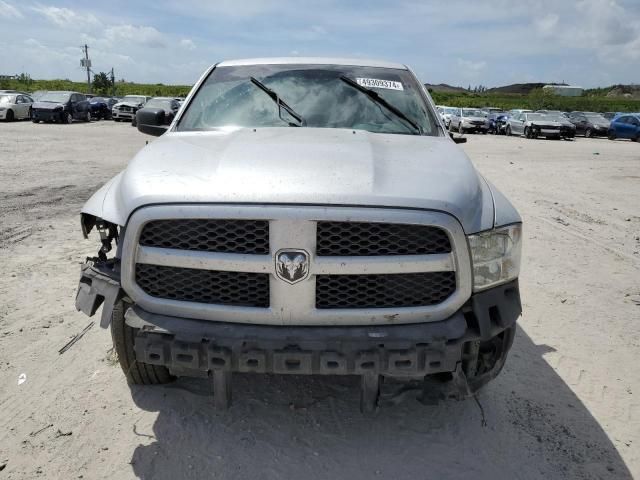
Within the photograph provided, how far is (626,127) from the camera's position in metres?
28.3

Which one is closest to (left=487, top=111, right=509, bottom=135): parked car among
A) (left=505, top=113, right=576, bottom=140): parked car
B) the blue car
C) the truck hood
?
(left=505, top=113, right=576, bottom=140): parked car

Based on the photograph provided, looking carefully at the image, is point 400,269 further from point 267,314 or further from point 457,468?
point 457,468

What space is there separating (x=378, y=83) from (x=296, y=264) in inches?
83.0

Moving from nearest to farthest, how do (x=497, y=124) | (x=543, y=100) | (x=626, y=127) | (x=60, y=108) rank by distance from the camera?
(x=60, y=108)
(x=626, y=127)
(x=497, y=124)
(x=543, y=100)

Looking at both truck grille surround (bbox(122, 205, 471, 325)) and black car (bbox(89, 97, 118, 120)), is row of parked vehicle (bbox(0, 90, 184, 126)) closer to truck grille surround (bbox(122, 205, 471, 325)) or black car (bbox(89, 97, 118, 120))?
black car (bbox(89, 97, 118, 120))

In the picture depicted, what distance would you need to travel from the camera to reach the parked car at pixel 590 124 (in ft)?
101

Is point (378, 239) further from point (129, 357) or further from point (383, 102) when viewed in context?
point (383, 102)

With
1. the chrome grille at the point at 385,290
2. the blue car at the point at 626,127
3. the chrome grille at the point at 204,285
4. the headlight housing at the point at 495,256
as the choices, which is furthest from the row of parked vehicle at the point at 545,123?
the chrome grille at the point at 204,285

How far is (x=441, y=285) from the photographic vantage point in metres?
2.44

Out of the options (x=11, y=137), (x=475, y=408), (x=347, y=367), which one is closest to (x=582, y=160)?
(x=475, y=408)

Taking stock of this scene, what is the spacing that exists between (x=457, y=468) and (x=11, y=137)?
65.9 ft

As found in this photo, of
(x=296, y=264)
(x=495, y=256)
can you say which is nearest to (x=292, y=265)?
(x=296, y=264)

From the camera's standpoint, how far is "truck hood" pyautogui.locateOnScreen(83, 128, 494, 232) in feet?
7.63

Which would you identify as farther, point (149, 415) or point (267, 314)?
point (149, 415)
